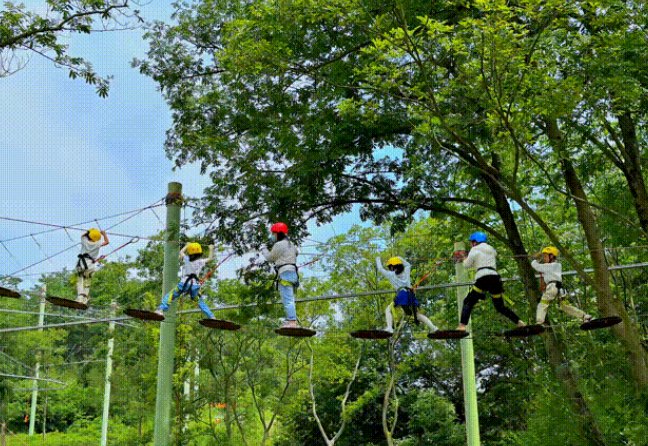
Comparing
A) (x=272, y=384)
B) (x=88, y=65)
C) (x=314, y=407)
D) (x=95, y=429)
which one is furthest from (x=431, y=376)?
(x=95, y=429)

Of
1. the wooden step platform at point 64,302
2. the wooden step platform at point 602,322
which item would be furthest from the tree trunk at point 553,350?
the wooden step platform at point 64,302

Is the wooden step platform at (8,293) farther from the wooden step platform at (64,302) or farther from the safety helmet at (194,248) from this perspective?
the safety helmet at (194,248)

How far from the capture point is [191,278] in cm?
1118

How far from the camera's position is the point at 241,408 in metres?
27.1

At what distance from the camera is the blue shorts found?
1084 centimetres

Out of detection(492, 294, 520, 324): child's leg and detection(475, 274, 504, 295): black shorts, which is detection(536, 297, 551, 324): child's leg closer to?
detection(492, 294, 520, 324): child's leg

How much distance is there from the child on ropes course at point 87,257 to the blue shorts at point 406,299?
15.3ft

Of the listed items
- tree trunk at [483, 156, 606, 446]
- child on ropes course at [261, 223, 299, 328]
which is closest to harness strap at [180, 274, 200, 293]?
child on ropes course at [261, 223, 299, 328]

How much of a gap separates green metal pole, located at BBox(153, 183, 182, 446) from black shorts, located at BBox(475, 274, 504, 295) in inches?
194

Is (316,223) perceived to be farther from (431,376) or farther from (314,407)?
(431,376)

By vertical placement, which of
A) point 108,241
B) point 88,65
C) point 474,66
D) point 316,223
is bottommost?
point 108,241

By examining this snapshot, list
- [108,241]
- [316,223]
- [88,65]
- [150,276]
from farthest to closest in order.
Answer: [150,276]
[316,223]
[88,65]
[108,241]

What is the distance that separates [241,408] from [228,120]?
16591 millimetres

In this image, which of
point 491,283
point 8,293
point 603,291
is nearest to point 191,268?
point 8,293
